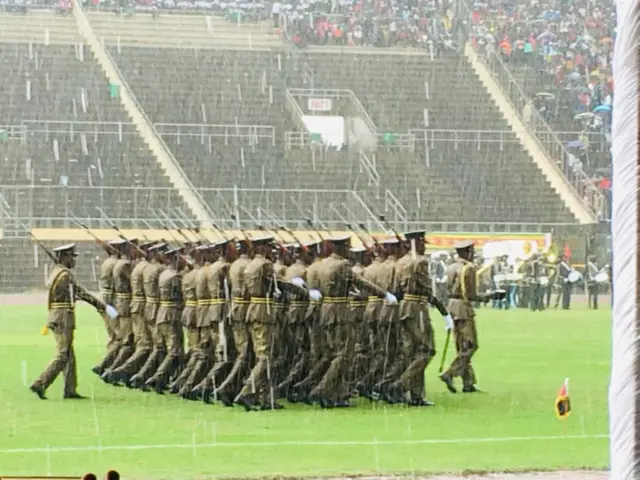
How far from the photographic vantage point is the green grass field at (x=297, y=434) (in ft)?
18.8

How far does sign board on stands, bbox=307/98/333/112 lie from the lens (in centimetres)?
2315

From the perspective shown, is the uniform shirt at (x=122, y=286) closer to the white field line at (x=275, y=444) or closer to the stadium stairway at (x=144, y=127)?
the white field line at (x=275, y=444)

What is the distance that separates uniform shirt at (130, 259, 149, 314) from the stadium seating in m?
10.4

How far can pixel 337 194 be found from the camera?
19875mm

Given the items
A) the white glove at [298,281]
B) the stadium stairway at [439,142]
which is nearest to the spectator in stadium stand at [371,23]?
the stadium stairway at [439,142]

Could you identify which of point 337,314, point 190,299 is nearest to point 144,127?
point 190,299

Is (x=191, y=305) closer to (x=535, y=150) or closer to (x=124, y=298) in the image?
(x=124, y=298)

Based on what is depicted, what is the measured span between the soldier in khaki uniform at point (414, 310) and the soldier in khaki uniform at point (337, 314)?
0.31 ft

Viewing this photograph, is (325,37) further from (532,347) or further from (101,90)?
(532,347)

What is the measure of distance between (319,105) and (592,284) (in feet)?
24.0

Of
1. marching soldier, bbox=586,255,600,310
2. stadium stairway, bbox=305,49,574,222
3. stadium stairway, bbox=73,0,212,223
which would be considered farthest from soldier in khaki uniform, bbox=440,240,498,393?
stadium stairway, bbox=305,49,574,222

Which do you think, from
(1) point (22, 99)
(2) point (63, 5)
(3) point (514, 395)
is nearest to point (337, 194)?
(1) point (22, 99)

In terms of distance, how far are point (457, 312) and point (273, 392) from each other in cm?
119

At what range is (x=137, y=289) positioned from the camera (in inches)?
317
